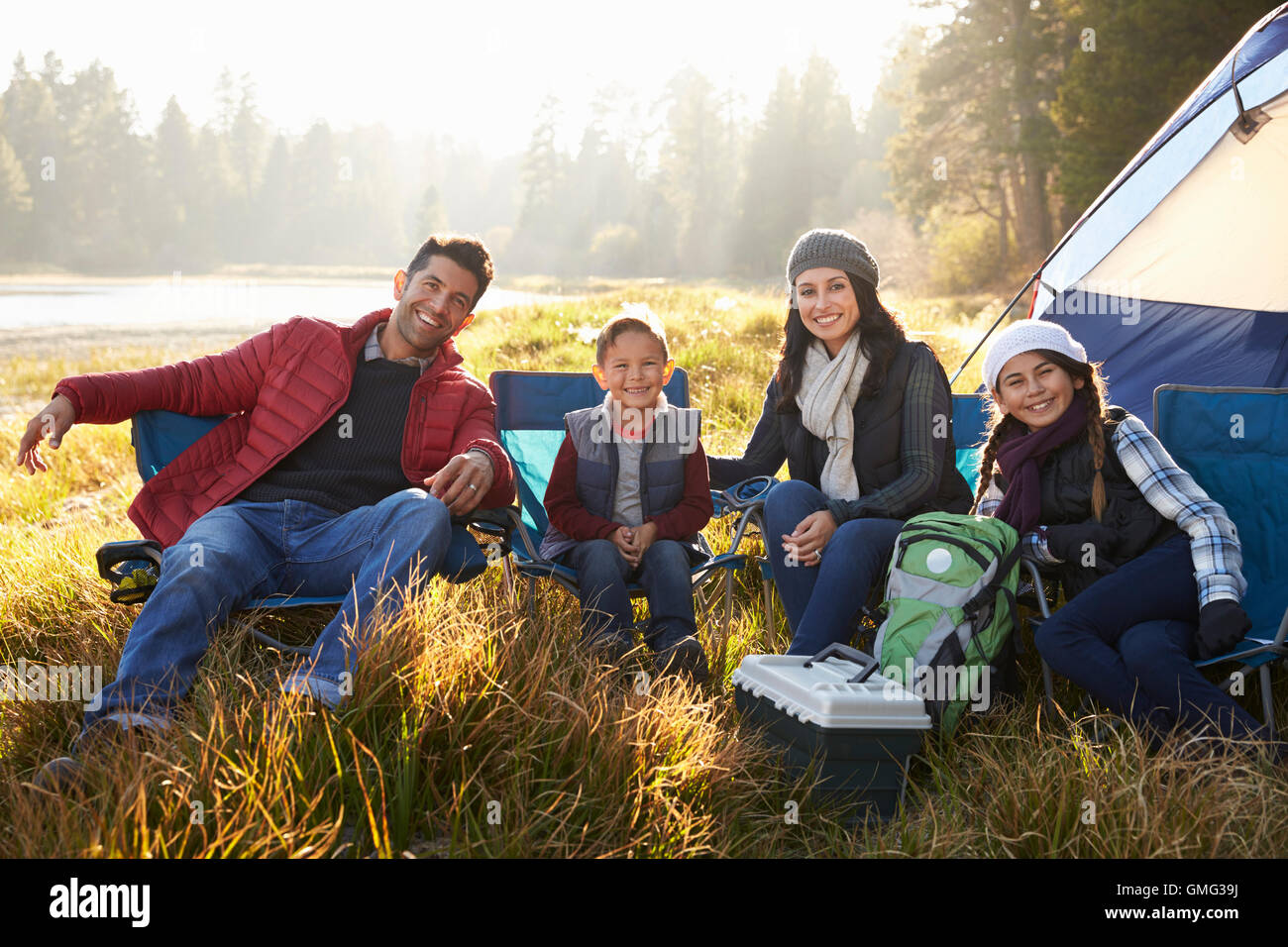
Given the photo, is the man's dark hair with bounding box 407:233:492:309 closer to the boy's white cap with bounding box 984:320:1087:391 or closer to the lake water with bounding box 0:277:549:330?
the boy's white cap with bounding box 984:320:1087:391

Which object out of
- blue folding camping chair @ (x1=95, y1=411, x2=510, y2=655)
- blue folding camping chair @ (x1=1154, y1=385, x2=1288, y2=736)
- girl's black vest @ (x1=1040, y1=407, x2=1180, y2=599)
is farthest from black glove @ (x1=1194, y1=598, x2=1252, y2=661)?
blue folding camping chair @ (x1=95, y1=411, x2=510, y2=655)

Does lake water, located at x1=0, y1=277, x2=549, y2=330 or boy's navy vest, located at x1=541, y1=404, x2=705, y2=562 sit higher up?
lake water, located at x1=0, y1=277, x2=549, y2=330

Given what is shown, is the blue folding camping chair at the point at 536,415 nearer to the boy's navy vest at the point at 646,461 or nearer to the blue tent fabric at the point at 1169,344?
the boy's navy vest at the point at 646,461

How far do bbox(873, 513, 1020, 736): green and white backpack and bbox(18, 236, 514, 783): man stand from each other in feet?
3.98

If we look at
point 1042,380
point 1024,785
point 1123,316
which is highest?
point 1123,316

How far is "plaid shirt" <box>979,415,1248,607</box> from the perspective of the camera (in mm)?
2447

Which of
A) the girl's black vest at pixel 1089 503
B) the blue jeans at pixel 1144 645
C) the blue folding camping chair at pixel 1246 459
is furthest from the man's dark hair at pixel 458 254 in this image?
the blue folding camping chair at pixel 1246 459

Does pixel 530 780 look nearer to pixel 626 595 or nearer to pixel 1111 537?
pixel 626 595

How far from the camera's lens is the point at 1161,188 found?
434 centimetres
